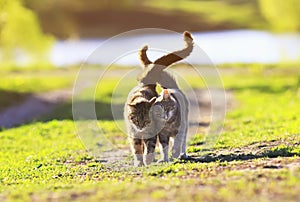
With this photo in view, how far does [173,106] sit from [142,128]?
675 mm

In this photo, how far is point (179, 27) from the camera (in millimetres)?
48875

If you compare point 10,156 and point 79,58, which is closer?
point 10,156

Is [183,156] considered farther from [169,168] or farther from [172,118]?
[169,168]

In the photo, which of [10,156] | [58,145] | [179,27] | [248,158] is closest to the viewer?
[248,158]

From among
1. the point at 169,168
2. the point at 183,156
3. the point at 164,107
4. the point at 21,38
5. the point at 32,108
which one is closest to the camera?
the point at 169,168

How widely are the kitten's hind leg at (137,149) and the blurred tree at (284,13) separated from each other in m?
22.5

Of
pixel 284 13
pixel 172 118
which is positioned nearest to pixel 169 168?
pixel 172 118

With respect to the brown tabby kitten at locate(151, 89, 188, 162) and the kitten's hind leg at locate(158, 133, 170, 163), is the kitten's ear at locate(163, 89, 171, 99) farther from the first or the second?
the kitten's hind leg at locate(158, 133, 170, 163)

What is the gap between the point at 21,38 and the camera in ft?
101

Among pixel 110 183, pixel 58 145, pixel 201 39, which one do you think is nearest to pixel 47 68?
pixel 201 39

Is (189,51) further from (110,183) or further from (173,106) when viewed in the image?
(110,183)

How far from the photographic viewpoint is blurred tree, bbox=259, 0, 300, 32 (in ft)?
104

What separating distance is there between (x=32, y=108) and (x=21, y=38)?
7.73m

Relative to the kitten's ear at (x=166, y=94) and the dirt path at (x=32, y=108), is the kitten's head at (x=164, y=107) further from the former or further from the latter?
the dirt path at (x=32, y=108)
